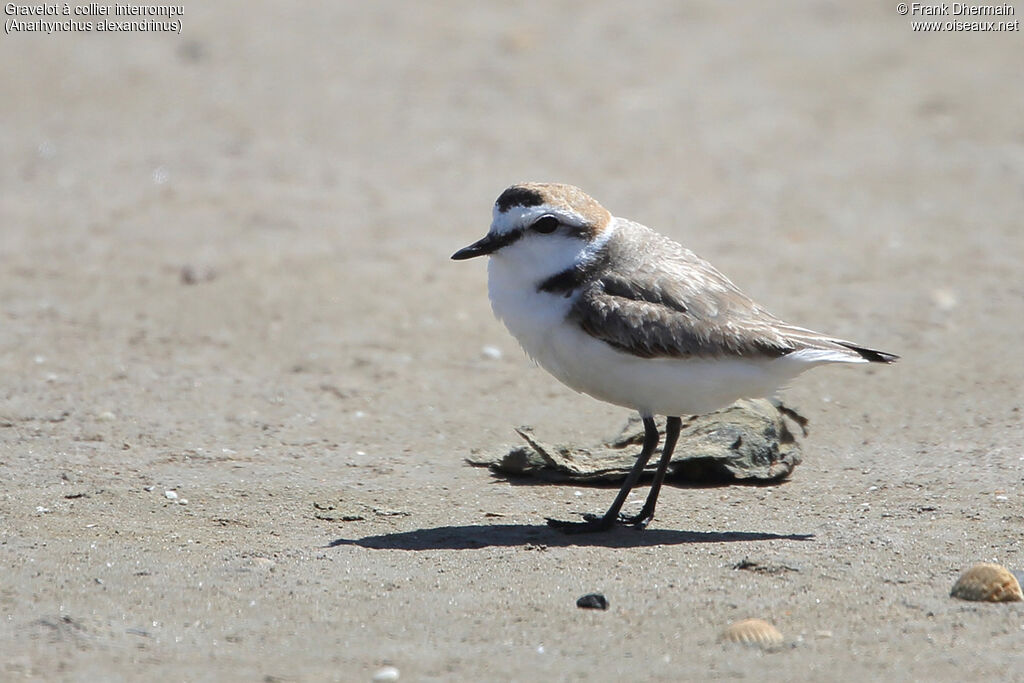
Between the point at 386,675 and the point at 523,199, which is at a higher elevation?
the point at 523,199

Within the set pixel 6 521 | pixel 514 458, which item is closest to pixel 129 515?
pixel 6 521

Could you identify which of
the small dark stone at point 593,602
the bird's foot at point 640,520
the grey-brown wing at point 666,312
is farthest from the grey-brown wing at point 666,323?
the small dark stone at point 593,602

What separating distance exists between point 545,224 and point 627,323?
59cm

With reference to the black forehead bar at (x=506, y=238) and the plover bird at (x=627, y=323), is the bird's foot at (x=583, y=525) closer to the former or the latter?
the plover bird at (x=627, y=323)

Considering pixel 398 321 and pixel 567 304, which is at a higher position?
pixel 567 304

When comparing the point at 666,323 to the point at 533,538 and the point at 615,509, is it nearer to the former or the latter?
the point at 615,509

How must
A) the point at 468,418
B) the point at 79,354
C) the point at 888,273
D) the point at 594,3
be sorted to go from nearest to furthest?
the point at 468,418 → the point at 79,354 → the point at 888,273 → the point at 594,3

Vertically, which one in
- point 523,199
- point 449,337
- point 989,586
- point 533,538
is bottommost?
point 533,538

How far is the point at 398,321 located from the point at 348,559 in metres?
3.56

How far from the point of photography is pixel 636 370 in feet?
18.0

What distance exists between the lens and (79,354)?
7.91 meters

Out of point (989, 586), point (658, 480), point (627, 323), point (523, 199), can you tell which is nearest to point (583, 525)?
point (658, 480)

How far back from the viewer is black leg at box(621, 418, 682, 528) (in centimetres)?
571

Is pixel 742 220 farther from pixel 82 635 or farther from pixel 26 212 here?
pixel 82 635
